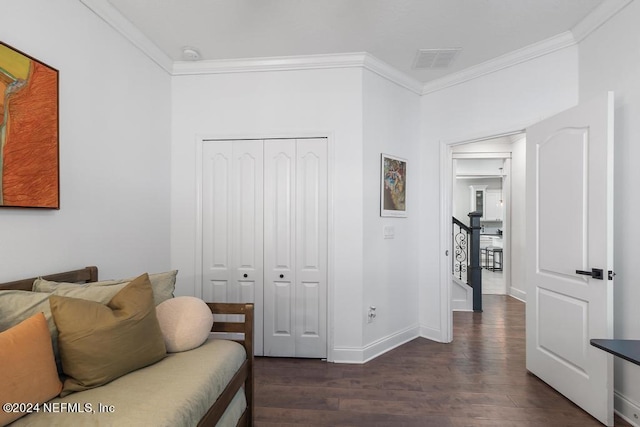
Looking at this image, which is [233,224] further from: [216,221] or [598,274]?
[598,274]

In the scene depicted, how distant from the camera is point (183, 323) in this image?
5.45 ft

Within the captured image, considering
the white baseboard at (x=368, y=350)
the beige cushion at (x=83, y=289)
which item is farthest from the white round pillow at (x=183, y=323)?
Answer: the white baseboard at (x=368, y=350)

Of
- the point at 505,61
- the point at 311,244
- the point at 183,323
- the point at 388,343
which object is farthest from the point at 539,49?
the point at 183,323

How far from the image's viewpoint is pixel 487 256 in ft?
27.9

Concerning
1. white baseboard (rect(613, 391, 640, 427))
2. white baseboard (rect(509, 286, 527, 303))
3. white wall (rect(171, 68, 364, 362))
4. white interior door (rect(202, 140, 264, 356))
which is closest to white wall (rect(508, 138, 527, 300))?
white baseboard (rect(509, 286, 527, 303))

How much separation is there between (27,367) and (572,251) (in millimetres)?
3056

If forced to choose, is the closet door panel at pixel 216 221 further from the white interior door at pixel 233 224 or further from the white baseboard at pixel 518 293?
the white baseboard at pixel 518 293

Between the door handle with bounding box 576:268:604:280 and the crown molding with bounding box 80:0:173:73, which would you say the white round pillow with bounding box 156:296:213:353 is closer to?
the crown molding with bounding box 80:0:173:73

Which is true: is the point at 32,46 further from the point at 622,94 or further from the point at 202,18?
the point at 622,94

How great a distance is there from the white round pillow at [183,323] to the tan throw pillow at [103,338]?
12cm

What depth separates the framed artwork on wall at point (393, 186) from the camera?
306 centimetres

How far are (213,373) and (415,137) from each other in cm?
300

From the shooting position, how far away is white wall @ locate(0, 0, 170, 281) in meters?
1.66

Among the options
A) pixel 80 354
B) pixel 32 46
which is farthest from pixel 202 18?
pixel 80 354
